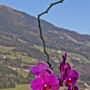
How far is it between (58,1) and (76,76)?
469 mm

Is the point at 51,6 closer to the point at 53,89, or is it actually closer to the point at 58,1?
the point at 58,1

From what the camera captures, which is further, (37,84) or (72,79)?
(72,79)

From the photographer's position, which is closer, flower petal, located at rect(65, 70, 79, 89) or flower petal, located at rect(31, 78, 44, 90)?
flower petal, located at rect(31, 78, 44, 90)

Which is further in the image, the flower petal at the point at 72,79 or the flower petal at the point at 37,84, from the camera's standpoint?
the flower petal at the point at 72,79

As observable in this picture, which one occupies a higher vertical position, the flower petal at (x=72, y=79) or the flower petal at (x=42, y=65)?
the flower petal at (x=42, y=65)

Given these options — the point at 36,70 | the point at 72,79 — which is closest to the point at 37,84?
the point at 36,70

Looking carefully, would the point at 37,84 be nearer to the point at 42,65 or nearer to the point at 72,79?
the point at 42,65

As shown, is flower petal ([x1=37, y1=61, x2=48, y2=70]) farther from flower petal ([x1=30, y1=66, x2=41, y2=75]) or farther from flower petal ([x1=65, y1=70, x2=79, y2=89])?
flower petal ([x1=65, y1=70, x2=79, y2=89])

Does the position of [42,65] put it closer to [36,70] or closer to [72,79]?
[36,70]

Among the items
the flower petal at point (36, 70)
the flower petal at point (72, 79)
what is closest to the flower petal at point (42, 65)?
the flower petal at point (36, 70)

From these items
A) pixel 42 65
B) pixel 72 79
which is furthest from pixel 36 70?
pixel 72 79

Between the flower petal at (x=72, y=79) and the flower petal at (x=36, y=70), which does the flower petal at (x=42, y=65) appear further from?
the flower petal at (x=72, y=79)

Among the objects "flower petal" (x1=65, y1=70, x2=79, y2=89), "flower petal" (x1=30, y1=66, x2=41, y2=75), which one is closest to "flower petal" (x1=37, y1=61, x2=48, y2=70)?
"flower petal" (x1=30, y1=66, x2=41, y2=75)

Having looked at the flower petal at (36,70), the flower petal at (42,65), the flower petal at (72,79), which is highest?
the flower petal at (42,65)
